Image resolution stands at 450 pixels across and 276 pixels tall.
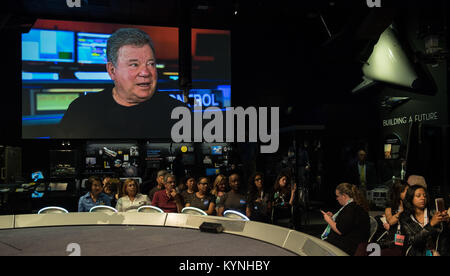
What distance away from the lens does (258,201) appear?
195 inches

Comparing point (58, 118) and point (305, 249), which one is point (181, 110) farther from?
point (305, 249)

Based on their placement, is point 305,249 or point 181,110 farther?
point 181,110

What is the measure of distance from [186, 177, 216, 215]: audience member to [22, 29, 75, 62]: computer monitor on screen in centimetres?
504

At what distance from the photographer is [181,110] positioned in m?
8.49

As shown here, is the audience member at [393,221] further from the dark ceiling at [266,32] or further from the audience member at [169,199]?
the dark ceiling at [266,32]

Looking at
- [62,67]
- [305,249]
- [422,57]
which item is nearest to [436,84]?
[422,57]

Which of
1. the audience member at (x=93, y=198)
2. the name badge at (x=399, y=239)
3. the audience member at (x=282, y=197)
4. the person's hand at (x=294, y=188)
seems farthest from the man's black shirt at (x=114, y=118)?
the name badge at (x=399, y=239)

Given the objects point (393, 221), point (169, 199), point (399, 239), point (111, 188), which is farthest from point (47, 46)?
point (399, 239)

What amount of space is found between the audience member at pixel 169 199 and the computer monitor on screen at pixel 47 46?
4771 millimetres

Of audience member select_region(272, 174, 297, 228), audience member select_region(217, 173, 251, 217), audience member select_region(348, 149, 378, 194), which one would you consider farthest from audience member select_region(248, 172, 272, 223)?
audience member select_region(348, 149, 378, 194)

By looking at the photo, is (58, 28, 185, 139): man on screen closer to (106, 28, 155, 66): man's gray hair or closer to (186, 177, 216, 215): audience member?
(106, 28, 155, 66): man's gray hair

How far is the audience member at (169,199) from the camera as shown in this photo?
4648 mm
